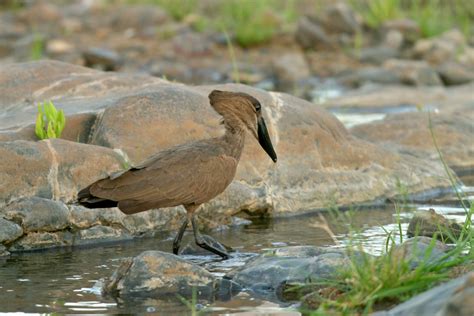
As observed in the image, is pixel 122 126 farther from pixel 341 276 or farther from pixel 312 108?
pixel 341 276

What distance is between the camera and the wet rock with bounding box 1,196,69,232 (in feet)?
25.7

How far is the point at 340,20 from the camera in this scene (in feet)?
62.5

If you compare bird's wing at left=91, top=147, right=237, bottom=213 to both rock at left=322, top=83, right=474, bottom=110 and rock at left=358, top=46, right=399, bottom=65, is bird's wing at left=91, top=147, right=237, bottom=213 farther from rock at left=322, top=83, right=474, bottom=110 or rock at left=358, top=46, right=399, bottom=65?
rock at left=358, top=46, right=399, bottom=65

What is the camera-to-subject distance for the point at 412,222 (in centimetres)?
796

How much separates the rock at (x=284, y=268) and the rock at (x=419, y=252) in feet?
1.16

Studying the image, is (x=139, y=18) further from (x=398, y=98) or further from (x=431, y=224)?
(x=431, y=224)

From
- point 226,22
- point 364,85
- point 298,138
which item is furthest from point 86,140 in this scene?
point 226,22

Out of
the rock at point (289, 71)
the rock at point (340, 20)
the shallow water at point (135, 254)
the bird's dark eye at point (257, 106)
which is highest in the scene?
the rock at point (340, 20)

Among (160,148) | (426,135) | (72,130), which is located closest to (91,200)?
(160,148)

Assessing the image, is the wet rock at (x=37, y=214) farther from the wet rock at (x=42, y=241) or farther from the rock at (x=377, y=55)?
the rock at (x=377, y=55)

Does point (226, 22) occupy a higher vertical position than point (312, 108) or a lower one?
higher

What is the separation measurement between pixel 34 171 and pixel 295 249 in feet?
7.22

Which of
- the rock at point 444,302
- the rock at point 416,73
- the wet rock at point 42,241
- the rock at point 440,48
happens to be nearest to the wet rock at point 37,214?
the wet rock at point 42,241

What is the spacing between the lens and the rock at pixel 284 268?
6.39 meters
